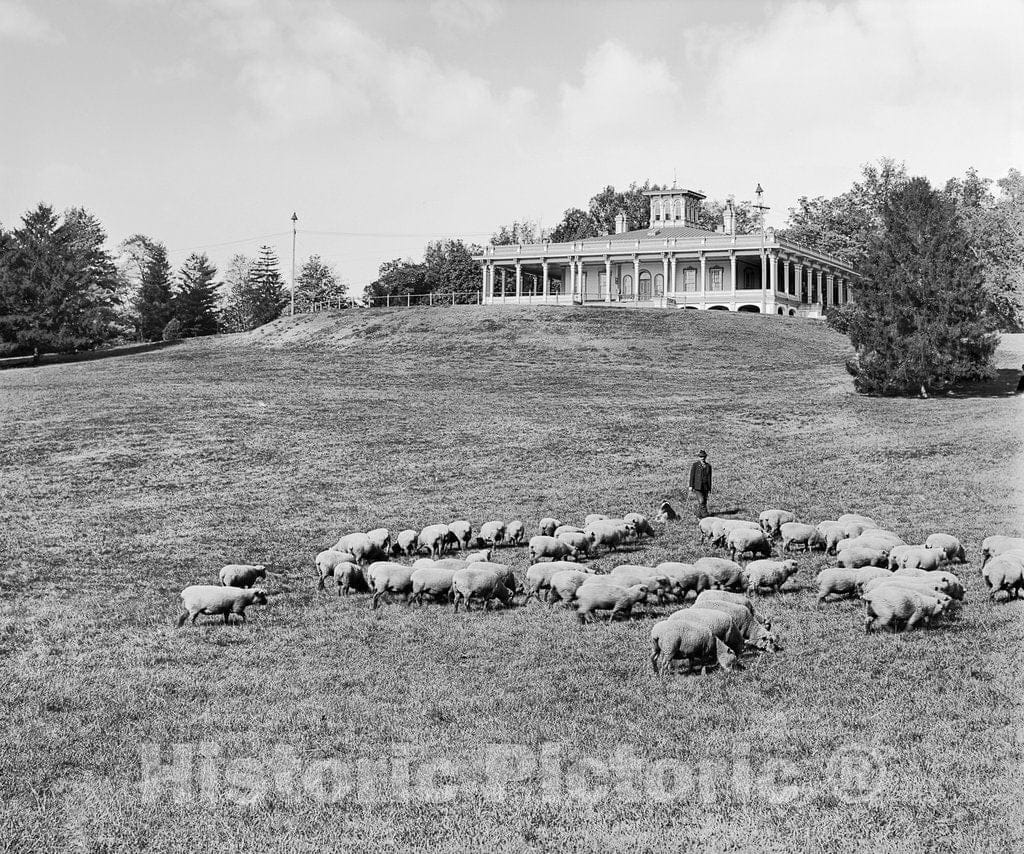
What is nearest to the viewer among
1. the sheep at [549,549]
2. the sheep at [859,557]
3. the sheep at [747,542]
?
the sheep at [859,557]

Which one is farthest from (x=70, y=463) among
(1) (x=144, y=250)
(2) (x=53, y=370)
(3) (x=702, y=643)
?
(1) (x=144, y=250)

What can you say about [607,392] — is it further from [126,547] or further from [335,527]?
[126,547]

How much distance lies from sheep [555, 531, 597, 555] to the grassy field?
21.2 inches

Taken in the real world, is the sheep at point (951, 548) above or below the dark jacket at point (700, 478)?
below

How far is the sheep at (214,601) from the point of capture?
1596cm

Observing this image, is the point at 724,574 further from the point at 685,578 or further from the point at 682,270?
the point at 682,270

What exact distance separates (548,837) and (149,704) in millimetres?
5657

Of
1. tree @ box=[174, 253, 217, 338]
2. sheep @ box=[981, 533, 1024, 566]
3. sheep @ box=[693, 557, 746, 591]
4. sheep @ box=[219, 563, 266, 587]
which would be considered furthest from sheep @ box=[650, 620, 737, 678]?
tree @ box=[174, 253, 217, 338]

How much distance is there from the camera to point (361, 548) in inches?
787

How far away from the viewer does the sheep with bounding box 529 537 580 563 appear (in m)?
19.7

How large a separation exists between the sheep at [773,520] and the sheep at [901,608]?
8.05 meters

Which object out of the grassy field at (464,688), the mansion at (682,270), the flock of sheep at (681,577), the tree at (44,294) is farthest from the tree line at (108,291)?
the flock of sheep at (681,577)

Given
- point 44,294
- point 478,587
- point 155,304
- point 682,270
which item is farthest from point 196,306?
point 478,587

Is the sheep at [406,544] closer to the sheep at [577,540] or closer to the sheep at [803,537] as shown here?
the sheep at [577,540]
